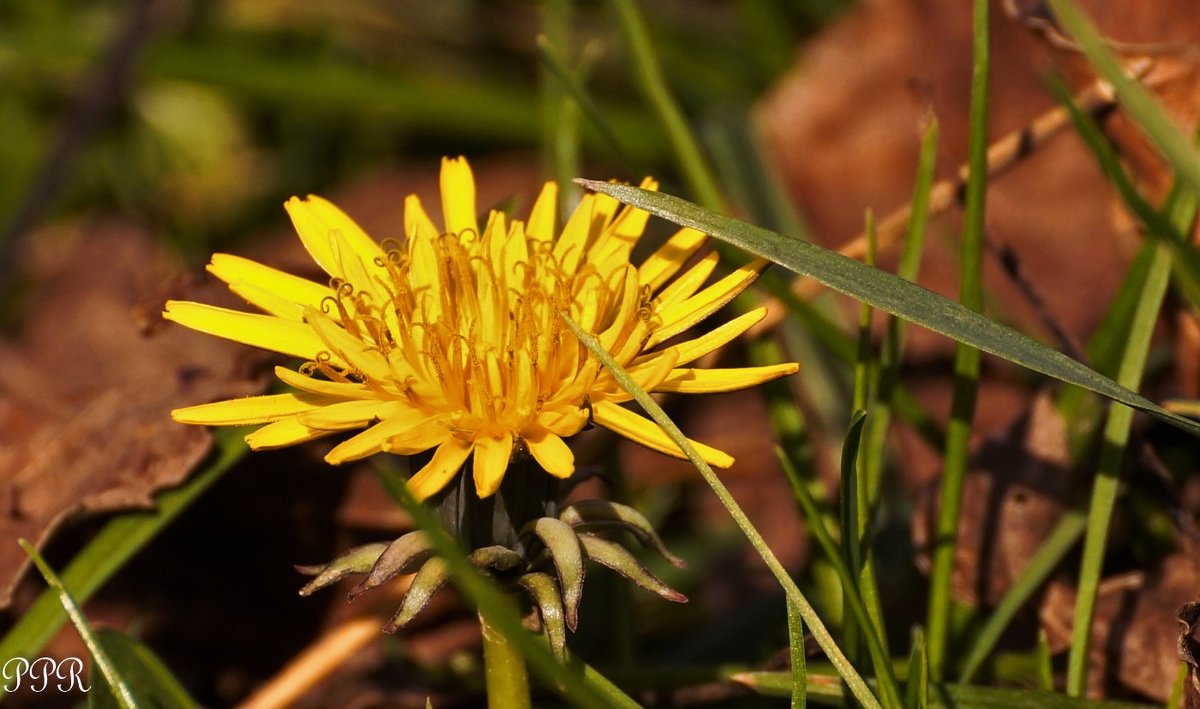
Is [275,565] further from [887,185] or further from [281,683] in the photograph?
[887,185]

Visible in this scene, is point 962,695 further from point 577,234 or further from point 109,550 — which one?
point 109,550

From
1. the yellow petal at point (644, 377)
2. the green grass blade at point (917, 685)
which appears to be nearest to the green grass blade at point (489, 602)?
the yellow petal at point (644, 377)

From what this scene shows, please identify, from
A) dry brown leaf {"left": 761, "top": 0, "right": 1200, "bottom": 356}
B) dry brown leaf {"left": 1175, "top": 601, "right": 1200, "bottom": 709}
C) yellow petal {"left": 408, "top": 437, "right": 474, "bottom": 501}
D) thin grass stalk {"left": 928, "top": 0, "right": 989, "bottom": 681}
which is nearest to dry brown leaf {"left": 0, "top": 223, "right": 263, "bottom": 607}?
yellow petal {"left": 408, "top": 437, "right": 474, "bottom": 501}

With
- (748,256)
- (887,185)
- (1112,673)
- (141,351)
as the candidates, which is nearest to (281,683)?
(748,256)

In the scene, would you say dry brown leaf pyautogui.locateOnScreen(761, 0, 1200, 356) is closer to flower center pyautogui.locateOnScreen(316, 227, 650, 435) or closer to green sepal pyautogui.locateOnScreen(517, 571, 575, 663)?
flower center pyautogui.locateOnScreen(316, 227, 650, 435)

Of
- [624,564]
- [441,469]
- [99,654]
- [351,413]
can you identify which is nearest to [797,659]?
[624,564]

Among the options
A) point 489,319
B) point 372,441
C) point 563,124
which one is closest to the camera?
point 372,441
